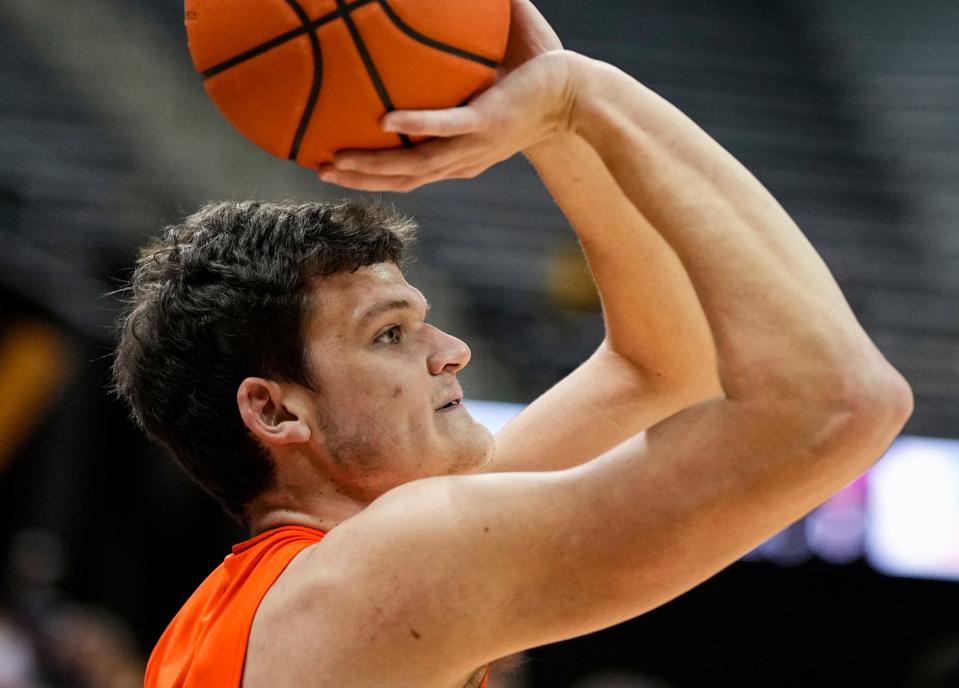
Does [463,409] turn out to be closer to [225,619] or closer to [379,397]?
[379,397]

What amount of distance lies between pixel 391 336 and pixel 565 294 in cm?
929

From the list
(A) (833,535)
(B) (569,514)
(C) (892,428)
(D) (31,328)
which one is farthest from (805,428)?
(A) (833,535)

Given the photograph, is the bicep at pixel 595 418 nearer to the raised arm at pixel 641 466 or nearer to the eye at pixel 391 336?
the eye at pixel 391 336

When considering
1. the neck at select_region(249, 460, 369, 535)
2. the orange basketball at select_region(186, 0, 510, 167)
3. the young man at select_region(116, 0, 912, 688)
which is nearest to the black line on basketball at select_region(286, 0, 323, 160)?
the orange basketball at select_region(186, 0, 510, 167)

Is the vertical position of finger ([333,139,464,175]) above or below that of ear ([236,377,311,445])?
above

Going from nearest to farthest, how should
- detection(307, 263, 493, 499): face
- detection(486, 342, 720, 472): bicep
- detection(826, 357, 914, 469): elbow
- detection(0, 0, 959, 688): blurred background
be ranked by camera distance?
detection(826, 357, 914, 469): elbow < detection(307, 263, 493, 499): face < detection(486, 342, 720, 472): bicep < detection(0, 0, 959, 688): blurred background

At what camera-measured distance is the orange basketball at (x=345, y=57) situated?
240 centimetres

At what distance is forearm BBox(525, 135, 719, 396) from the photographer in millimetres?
2773

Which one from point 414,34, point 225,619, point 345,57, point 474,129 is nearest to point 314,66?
point 345,57

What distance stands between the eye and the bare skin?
0.08m

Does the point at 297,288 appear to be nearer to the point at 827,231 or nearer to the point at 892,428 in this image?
the point at 892,428

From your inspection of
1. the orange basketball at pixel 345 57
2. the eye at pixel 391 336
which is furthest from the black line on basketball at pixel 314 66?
the eye at pixel 391 336

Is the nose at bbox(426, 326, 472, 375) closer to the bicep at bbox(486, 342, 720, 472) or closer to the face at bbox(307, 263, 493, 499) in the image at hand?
the face at bbox(307, 263, 493, 499)

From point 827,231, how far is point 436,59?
10.6m
